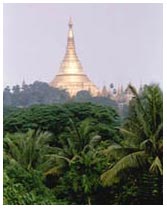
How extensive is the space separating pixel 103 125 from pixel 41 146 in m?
0.71

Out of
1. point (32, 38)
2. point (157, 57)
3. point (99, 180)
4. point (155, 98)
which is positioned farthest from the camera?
point (99, 180)

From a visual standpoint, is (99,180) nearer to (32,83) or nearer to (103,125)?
(103,125)

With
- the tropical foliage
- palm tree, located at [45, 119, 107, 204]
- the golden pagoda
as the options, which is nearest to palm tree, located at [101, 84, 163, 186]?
the tropical foliage

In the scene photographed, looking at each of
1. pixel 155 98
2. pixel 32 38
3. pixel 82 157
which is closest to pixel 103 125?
pixel 82 157

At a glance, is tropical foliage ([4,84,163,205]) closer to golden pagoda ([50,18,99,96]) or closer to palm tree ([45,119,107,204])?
palm tree ([45,119,107,204])

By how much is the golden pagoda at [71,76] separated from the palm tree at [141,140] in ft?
1.89

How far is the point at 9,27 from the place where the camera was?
4.43 m

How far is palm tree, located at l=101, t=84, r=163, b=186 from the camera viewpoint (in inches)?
212

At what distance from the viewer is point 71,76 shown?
492cm

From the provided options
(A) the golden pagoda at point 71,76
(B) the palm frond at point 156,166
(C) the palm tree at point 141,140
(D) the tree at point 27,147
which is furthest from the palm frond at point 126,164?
(A) the golden pagoda at point 71,76

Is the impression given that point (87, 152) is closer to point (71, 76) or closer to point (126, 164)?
point (126, 164)

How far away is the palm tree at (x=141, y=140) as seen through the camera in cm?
538

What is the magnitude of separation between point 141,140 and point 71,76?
3.84 ft

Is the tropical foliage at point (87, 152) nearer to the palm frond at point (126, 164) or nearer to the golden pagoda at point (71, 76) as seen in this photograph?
the palm frond at point (126, 164)
